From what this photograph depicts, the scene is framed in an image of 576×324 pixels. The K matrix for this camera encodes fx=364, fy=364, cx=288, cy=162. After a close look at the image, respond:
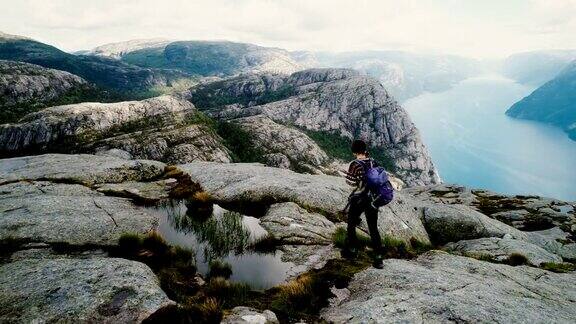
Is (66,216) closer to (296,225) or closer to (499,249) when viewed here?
(296,225)

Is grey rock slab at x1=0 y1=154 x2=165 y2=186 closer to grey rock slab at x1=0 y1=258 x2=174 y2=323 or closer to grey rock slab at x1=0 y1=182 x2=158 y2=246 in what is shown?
grey rock slab at x1=0 y1=182 x2=158 y2=246

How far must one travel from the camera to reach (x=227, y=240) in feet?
44.2

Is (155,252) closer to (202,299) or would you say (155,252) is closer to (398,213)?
(202,299)

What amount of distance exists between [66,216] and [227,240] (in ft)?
20.7

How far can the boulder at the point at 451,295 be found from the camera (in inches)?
332

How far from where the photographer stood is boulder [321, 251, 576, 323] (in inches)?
332

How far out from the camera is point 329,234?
1549 cm

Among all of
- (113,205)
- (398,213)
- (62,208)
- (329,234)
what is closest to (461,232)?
(398,213)

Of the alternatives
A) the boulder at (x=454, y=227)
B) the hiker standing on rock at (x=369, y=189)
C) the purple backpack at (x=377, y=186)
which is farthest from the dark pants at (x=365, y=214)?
the boulder at (x=454, y=227)

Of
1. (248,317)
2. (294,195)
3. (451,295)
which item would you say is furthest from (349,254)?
(294,195)

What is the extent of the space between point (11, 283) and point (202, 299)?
180 inches

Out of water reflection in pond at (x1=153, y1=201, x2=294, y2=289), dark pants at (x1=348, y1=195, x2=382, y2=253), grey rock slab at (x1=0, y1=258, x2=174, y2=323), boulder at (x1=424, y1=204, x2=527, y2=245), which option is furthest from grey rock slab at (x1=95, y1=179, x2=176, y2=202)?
boulder at (x1=424, y1=204, x2=527, y2=245)

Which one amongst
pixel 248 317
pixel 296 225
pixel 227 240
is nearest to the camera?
pixel 248 317

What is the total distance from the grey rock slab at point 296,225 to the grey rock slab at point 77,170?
993 cm
